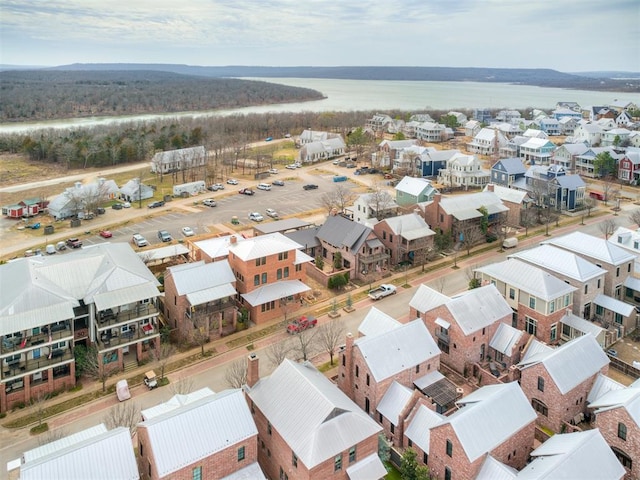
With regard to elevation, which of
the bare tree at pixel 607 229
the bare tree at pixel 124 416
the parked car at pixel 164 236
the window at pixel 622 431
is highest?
the bare tree at pixel 607 229

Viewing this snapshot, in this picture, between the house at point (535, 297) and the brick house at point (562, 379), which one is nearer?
the brick house at point (562, 379)

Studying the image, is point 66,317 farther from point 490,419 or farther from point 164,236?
point 164,236

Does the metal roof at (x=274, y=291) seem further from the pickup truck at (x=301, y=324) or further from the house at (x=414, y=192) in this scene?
the house at (x=414, y=192)

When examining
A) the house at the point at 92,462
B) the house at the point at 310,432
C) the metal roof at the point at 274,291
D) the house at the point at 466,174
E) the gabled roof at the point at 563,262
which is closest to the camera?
the house at the point at 92,462

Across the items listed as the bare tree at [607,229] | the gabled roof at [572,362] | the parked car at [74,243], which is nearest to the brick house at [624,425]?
the gabled roof at [572,362]

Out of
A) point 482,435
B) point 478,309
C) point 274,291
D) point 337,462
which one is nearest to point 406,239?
point 274,291
